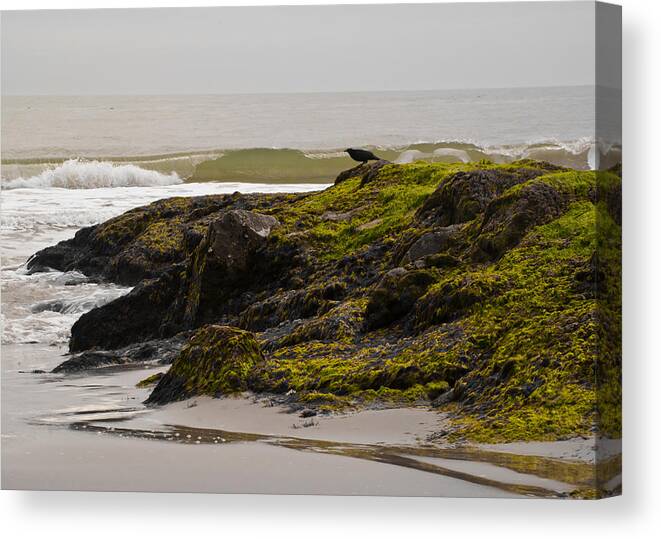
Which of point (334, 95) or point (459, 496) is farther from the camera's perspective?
point (334, 95)

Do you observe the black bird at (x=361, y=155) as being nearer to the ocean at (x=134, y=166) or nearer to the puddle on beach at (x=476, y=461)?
the ocean at (x=134, y=166)

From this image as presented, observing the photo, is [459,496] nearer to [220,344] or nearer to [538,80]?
[220,344]

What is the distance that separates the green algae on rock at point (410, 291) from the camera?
754cm

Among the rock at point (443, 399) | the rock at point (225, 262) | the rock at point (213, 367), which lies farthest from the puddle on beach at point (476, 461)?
the rock at point (225, 262)

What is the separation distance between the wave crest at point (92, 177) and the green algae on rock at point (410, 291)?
0.93 ft

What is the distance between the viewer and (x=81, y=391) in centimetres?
822

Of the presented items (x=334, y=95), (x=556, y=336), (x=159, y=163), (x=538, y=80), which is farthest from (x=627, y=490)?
(x=159, y=163)

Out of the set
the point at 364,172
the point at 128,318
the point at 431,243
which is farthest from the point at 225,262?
the point at 431,243

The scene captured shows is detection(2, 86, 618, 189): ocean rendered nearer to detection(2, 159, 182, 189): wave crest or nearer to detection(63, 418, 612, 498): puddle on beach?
detection(2, 159, 182, 189): wave crest

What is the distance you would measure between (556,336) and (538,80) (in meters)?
1.62

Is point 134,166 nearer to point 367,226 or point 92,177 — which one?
point 92,177

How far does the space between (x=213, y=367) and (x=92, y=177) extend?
1.52 m

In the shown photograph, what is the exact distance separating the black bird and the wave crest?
1.18m

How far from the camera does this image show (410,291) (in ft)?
26.5
